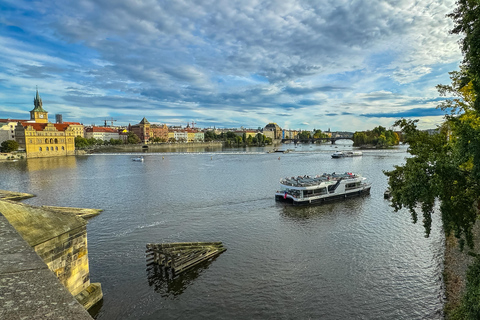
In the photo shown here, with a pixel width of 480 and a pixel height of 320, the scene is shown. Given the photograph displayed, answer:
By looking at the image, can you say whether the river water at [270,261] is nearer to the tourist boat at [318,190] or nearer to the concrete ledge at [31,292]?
the tourist boat at [318,190]

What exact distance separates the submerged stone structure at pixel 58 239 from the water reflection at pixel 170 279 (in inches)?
143

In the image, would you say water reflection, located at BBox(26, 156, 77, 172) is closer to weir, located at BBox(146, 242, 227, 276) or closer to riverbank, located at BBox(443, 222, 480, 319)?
weir, located at BBox(146, 242, 227, 276)

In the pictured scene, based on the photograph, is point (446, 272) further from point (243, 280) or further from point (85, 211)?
point (85, 211)

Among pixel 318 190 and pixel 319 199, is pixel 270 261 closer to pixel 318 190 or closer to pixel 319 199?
pixel 319 199

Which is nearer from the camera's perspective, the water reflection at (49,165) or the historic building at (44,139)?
the water reflection at (49,165)

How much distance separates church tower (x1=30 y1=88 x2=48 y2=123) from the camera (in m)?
158

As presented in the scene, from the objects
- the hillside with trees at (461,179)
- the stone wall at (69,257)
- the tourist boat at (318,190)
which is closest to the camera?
the hillside with trees at (461,179)

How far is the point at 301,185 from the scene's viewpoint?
124 feet

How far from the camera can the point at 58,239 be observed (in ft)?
40.5

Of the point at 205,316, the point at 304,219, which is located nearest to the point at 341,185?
the point at 304,219

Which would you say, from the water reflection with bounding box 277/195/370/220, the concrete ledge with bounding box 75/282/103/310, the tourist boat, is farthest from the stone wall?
the tourist boat

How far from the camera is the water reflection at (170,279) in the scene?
1711 cm

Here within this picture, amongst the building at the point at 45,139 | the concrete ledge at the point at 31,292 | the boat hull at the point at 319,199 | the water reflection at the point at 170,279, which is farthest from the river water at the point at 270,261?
the building at the point at 45,139

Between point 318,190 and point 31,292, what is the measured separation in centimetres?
3728
